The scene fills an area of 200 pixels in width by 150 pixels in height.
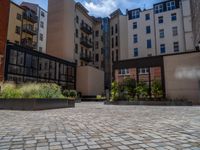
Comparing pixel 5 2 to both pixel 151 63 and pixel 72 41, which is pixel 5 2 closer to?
pixel 72 41

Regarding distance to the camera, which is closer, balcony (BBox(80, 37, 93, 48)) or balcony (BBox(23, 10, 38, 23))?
balcony (BBox(23, 10, 38, 23))

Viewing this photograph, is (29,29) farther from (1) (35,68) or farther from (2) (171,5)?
(2) (171,5)

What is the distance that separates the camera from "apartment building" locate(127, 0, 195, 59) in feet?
124

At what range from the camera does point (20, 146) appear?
3.77 metres

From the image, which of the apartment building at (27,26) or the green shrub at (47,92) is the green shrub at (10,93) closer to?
the green shrub at (47,92)

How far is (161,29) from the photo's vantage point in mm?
40375

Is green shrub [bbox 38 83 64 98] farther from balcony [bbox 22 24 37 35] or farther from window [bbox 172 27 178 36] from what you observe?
window [bbox 172 27 178 36]

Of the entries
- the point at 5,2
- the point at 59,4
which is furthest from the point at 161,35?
the point at 5,2

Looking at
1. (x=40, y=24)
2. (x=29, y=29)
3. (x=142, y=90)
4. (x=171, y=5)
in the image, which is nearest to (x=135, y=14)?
(x=171, y=5)

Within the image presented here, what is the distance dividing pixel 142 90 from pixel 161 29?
22.9 meters

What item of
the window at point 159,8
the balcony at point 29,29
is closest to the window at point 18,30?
the balcony at point 29,29

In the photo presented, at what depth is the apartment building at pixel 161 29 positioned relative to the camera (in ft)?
124

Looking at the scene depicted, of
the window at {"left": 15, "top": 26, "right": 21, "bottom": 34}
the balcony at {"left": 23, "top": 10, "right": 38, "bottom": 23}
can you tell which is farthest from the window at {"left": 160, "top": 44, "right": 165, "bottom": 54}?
the window at {"left": 15, "top": 26, "right": 21, "bottom": 34}

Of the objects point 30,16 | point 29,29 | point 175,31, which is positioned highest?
point 30,16
